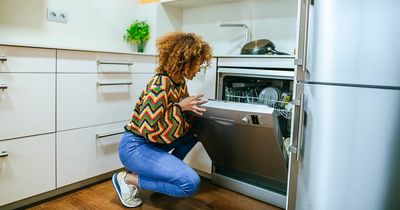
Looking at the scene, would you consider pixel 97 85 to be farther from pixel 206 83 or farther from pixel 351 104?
pixel 351 104

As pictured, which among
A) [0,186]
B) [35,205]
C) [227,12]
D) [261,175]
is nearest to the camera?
[0,186]

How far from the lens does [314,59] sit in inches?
44.5

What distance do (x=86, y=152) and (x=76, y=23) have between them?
1.02 meters

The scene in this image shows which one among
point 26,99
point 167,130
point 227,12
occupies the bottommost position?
point 167,130

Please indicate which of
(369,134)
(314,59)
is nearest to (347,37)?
(314,59)

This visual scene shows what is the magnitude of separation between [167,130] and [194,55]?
1.37 ft

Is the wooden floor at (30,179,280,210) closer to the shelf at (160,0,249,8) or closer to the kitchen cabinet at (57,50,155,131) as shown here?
the kitchen cabinet at (57,50,155,131)

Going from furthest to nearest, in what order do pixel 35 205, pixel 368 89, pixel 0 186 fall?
pixel 35 205 < pixel 0 186 < pixel 368 89

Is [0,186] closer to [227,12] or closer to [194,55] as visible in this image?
[194,55]

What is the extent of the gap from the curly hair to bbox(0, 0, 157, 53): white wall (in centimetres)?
62

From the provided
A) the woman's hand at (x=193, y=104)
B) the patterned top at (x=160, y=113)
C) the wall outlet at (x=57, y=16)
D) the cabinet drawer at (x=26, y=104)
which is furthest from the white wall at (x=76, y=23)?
the woman's hand at (x=193, y=104)

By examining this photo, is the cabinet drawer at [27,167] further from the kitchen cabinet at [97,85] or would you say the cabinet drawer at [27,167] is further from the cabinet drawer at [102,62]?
the cabinet drawer at [102,62]

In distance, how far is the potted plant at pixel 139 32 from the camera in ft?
8.14

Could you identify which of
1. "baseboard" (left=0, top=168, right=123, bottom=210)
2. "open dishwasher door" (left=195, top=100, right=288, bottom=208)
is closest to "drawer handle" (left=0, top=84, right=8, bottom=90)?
"baseboard" (left=0, top=168, right=123, bottom=210)
